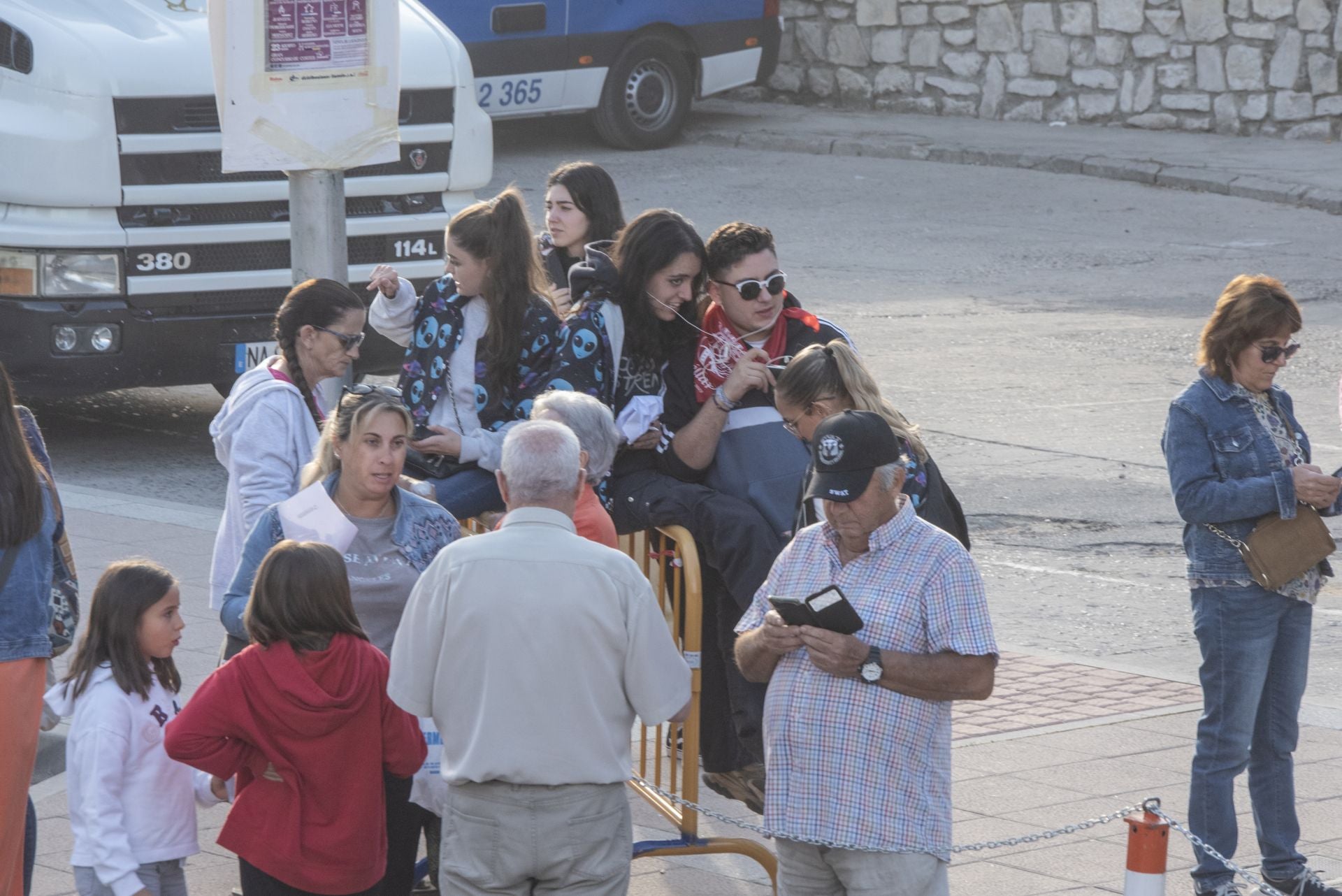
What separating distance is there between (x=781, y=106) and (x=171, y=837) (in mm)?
21562

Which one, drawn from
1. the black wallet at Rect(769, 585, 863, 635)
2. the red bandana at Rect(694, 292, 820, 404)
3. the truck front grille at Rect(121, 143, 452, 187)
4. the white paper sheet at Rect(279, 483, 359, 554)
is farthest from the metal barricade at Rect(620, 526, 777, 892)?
the truck front grille at Rect(121, 143, 452, 187)

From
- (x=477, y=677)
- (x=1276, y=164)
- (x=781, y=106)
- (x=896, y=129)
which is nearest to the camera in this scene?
(x=477, y=677)

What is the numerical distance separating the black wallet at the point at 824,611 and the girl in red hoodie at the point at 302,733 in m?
1.01

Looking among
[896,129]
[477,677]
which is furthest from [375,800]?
[896,129]

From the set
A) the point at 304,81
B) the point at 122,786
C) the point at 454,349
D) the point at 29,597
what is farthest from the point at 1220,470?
the point at 29,597

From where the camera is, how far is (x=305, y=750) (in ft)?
15.2

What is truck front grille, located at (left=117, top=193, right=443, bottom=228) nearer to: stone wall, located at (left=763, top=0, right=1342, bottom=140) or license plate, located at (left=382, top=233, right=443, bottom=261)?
license plate, located at (left=382, top=233, right=443, bottom=261)

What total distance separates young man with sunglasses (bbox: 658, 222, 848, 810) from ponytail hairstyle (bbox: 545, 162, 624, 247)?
925mm

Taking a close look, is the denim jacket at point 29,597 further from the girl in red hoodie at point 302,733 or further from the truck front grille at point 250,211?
the truck front grille at point 250,211

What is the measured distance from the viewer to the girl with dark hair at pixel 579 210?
22.4ft

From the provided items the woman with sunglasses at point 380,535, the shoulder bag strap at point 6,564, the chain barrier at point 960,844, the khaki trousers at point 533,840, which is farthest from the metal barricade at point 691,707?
the shoulder bag strap at point 6,564

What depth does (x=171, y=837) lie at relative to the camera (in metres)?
4.96

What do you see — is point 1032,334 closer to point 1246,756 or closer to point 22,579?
point 1246,756

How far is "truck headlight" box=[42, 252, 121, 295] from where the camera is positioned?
10289 mm
